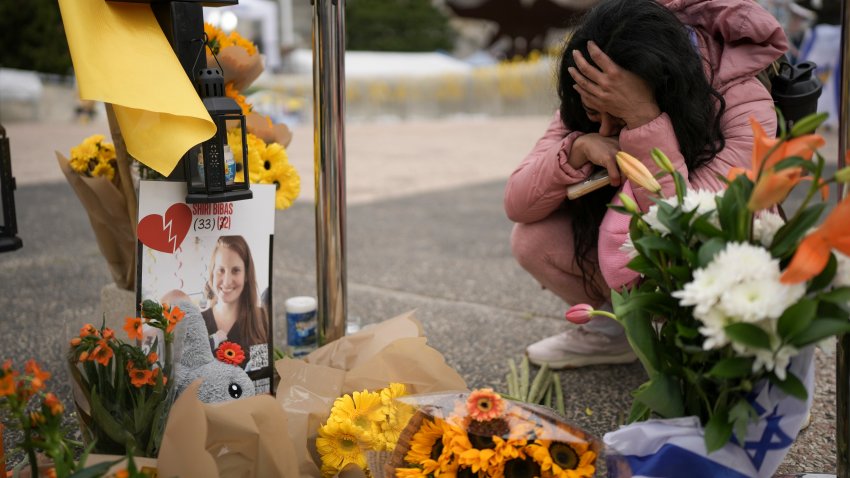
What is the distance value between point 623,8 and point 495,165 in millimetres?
6025

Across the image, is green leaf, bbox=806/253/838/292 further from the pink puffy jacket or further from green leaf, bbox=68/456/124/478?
green leaf, bbox=68/456/124/478

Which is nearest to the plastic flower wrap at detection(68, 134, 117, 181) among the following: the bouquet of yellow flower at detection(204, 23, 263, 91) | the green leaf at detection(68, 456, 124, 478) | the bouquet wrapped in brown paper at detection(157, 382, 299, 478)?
the bouquet of yellow flower at detection(204, 23, 263, 91)

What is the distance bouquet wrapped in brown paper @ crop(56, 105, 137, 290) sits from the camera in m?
1.82

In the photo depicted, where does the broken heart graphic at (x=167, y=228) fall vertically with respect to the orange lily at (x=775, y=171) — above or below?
below

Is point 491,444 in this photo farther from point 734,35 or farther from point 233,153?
point 734,35

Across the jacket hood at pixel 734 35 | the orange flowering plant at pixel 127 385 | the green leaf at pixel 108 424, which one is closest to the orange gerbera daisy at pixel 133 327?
the orange flowering plant at pixel 127 385

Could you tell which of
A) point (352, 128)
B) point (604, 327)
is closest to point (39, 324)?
point (604, 327)

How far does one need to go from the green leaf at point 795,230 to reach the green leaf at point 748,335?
0.42 feet

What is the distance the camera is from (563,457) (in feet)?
3.77

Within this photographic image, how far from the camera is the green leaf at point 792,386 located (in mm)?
998

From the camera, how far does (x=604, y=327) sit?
209cm

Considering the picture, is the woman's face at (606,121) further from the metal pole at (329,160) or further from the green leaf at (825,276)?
the green leaf at (825,276)

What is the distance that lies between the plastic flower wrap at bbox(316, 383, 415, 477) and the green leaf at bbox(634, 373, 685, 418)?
1.31ft

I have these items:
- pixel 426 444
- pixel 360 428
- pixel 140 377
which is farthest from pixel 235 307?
pixel 426 444
